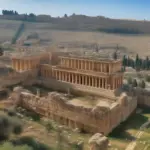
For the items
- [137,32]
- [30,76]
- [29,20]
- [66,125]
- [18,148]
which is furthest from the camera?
[29,20]

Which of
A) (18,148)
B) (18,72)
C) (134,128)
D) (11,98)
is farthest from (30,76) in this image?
(18,148)

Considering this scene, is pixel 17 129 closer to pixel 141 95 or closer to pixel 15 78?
pixel 15 78

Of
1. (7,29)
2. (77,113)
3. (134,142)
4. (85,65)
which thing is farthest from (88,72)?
(7,29)

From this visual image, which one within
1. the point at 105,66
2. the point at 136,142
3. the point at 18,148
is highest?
the point at 105,66

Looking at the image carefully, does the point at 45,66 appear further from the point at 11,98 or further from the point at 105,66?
the point at 11,98

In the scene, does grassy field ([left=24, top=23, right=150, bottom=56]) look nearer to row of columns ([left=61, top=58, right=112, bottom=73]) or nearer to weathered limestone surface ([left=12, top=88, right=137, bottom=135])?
row of columns ([left=61, top=58, right=112, bottom=73])

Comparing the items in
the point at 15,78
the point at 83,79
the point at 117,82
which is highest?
the point at 15,78
